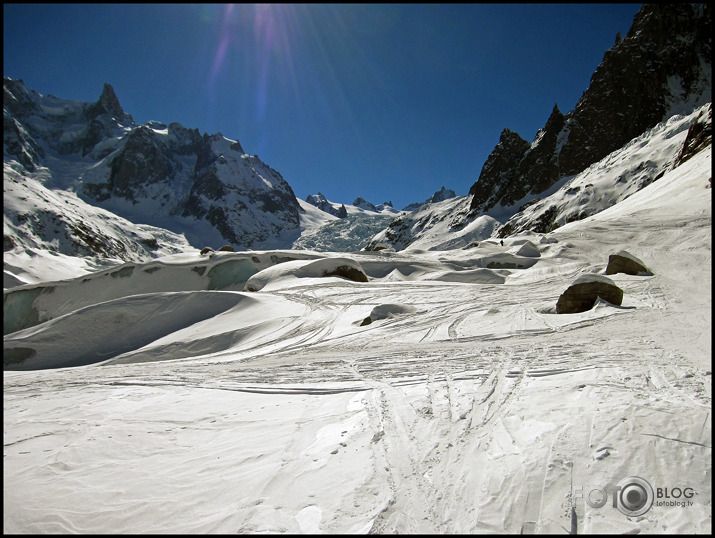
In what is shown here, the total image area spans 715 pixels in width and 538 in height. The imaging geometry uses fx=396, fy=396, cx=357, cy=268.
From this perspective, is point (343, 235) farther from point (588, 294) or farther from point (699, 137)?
point (588, 294)

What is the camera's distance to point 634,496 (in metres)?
3.00

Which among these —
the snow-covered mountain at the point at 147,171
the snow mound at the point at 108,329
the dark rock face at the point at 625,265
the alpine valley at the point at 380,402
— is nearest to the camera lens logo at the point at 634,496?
the alpine valley at the point at 380,402

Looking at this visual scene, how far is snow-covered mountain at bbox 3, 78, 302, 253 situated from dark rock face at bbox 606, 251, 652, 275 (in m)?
120

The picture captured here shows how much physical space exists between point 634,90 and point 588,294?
89.6m

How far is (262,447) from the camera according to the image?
4000 mm

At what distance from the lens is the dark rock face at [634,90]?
246 ft

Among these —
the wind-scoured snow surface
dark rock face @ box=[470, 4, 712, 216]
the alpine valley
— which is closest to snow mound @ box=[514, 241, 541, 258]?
the alpine valley

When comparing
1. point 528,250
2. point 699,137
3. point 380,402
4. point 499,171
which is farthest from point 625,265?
point 499,171

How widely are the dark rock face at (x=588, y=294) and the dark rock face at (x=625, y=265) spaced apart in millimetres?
5902

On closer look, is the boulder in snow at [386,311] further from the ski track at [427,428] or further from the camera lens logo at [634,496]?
the camera lens logo at [634,496]

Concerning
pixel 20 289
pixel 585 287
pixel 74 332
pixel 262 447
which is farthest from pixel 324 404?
pixel 20 289

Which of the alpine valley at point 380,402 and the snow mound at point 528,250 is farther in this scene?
the snow mound at point 528,250

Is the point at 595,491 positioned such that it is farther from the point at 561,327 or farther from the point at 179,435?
the point at 561,327

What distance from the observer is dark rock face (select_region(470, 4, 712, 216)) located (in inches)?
2955
